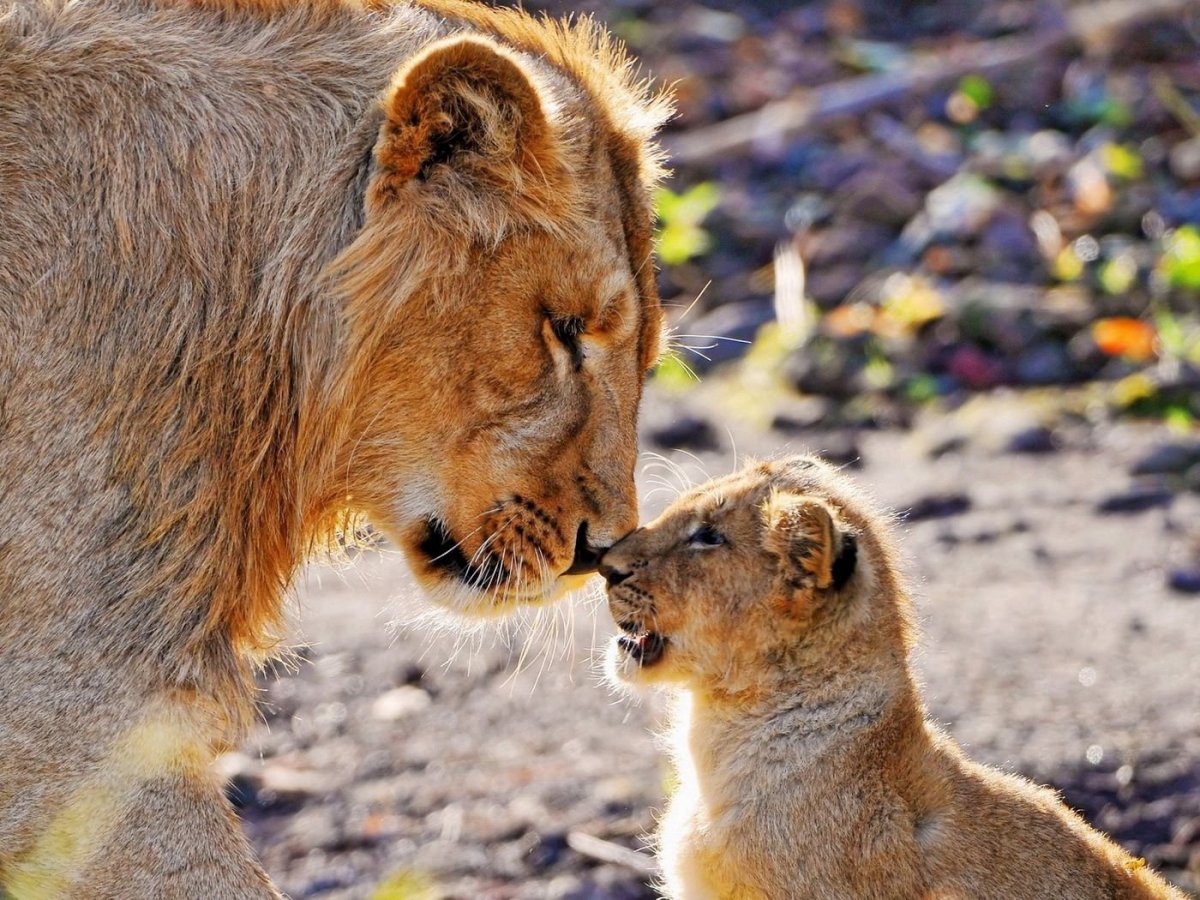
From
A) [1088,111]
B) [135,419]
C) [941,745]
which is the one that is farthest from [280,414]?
[1088,111]

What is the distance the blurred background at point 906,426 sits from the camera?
455 cm

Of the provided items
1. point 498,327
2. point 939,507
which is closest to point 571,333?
point 498,327

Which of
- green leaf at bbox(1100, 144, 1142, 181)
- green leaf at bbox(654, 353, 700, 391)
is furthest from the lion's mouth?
green leaf at bbox(1100, 144, 1142, 181)

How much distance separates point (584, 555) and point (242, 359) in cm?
83

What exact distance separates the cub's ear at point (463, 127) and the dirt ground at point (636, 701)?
1.03 m

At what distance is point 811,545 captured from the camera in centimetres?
348

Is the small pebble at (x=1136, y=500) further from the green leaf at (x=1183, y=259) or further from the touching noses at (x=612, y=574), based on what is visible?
the touching noses at (x=612, y=574)

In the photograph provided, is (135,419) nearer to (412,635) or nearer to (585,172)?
(585,172)

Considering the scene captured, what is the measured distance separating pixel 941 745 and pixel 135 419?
173cm

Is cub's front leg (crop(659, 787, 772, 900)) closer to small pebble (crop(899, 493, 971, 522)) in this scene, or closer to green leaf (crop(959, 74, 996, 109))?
small pebble (crop(899, 493, 971, 522))

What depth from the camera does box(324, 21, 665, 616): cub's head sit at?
139 inches

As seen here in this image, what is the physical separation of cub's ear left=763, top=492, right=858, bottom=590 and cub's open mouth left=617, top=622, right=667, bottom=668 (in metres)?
0.31

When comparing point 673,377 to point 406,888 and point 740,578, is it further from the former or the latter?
point 740,578

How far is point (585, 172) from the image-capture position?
3.76 meters
